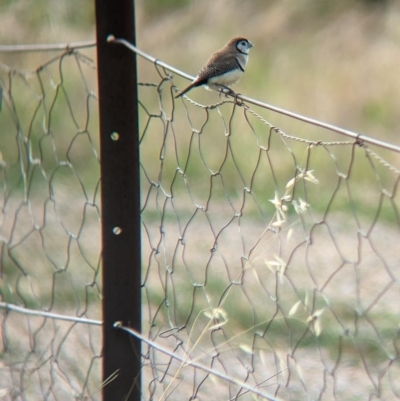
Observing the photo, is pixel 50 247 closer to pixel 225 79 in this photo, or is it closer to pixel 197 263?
pixel 197 263

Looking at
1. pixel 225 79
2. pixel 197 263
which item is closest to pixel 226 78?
pixel 225 79

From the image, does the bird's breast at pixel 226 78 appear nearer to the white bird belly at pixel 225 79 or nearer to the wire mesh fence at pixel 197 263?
the white bird belly at pixel 225 79

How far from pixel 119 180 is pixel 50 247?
2825 millimetres

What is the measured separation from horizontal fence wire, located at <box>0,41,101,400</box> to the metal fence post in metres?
0.10

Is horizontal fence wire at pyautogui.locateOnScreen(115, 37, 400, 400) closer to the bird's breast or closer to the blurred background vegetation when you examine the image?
the bird's breast

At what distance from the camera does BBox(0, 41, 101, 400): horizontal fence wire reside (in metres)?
2.27

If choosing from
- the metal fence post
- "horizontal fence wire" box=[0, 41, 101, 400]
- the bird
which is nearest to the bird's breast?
the bird

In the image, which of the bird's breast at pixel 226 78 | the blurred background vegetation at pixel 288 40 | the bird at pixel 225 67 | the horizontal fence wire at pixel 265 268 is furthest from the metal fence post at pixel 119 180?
the blurred background vegetation at pixel 288 40

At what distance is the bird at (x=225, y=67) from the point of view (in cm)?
295

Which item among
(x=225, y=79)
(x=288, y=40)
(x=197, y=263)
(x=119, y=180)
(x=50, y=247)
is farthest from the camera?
(x=288, y=40)

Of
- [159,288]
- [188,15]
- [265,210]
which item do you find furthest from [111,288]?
[188,15]

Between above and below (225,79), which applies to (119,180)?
below

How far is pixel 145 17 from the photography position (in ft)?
30.6

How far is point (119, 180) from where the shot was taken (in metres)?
1.78
